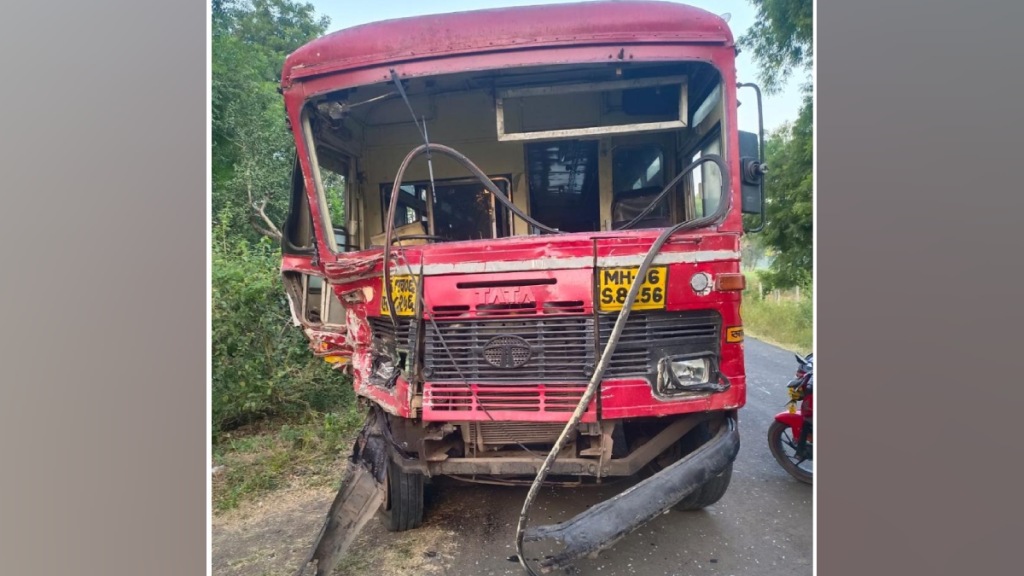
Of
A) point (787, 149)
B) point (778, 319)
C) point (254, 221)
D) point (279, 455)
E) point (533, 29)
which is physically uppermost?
point (533, 29)

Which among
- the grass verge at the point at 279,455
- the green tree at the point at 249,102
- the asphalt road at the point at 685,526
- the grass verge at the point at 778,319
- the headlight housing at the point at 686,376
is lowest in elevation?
the asphalt road at the point at 685,526

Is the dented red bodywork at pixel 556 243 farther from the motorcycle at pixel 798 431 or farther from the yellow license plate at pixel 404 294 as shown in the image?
the motorcycle at pixel 798 431

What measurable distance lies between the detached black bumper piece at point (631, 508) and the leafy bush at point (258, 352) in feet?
8.47

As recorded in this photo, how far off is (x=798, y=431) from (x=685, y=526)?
1.08 metres

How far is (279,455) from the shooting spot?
337 centimetres

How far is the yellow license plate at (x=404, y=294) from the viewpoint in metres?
2.17

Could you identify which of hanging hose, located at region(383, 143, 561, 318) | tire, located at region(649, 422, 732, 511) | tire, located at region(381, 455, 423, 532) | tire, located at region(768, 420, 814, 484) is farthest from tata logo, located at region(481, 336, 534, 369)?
tire, located at region(768, 420, 814, 484)

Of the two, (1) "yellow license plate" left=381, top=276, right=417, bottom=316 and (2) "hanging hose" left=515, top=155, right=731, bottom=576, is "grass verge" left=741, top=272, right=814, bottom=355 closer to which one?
(2) "hanging hose" left=515, top=155, right=731, bottom=576

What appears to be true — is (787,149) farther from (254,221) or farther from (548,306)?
(254,221)
